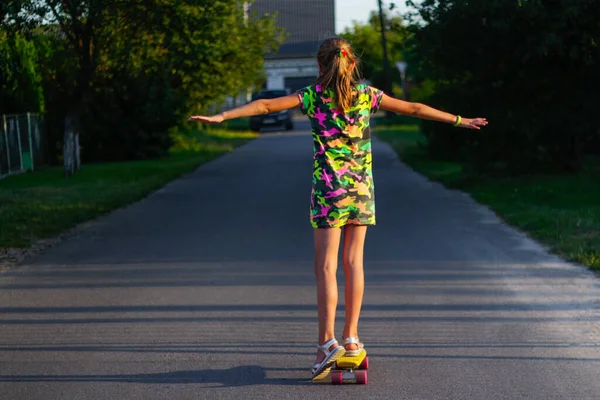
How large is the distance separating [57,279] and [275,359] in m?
3.86

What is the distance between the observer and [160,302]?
27.5ft

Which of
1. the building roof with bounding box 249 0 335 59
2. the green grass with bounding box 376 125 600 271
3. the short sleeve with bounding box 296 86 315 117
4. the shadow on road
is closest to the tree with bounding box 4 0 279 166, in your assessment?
the green grass with bounding box 376 125 600 271

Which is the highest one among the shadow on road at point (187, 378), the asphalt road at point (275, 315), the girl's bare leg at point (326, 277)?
the girl's bare leg at point (326, 277)

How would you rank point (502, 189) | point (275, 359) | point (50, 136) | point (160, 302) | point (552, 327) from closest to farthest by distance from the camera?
point (275, 359), point (552, 327), point (160, 302), point (502, 189), point (50, 136)

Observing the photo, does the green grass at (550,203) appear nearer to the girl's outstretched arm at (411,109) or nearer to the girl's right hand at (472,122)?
the girl's right hand at (472,122)

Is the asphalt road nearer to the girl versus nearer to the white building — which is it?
the girl

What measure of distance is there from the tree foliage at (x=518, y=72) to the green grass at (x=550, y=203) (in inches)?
25.2

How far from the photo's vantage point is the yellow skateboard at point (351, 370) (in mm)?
5781

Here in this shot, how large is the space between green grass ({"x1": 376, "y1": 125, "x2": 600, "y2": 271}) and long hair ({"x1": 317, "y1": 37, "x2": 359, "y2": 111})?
4751 mm

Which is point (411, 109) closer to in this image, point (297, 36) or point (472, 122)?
point (472, 122)

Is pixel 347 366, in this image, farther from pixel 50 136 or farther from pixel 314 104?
pixel 50 136

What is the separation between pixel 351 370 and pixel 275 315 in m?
1.98

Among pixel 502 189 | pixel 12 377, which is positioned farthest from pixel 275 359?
pixel 502 189

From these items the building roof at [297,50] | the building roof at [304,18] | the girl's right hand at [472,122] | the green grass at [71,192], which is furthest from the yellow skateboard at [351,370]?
the building roof at [304,18]
